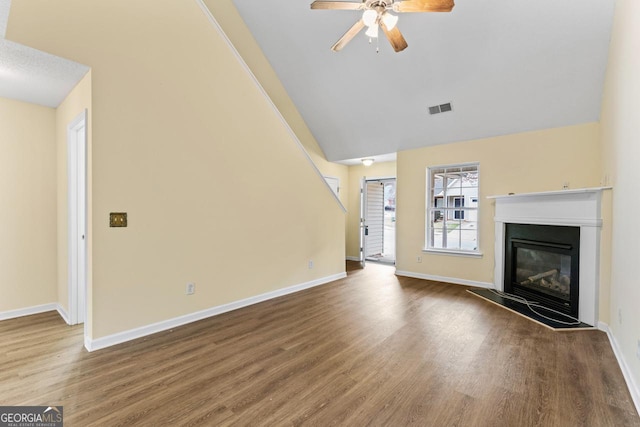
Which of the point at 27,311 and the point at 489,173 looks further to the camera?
the point at 489,173

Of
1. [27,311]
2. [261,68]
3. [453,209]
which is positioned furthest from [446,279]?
[27,311]

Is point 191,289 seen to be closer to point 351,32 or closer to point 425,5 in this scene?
point 351,32

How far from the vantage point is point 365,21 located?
2.49 metres

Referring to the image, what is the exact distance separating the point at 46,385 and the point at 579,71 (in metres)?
5.92

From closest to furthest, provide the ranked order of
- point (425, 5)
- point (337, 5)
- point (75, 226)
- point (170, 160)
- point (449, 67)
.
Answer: point (425, 5)
point (337, 5)
point (170, 160)
point (75, 226)
point (449, 67)

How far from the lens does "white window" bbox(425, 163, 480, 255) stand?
497cm

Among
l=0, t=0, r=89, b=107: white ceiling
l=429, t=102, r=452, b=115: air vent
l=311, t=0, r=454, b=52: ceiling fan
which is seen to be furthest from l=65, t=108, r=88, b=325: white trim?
l=429, t=102, r=452, b=115: air vent

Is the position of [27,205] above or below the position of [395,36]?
below

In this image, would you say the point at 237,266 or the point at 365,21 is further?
the point at 237,266

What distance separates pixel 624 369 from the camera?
2.22 metres

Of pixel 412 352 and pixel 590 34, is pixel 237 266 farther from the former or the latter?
pixel 590 34

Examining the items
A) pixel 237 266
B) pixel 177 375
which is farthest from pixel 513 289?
pixel 177 375

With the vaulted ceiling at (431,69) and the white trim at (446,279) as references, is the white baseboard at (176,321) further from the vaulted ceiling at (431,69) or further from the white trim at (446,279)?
the vaulted ceiling at (431,69)
